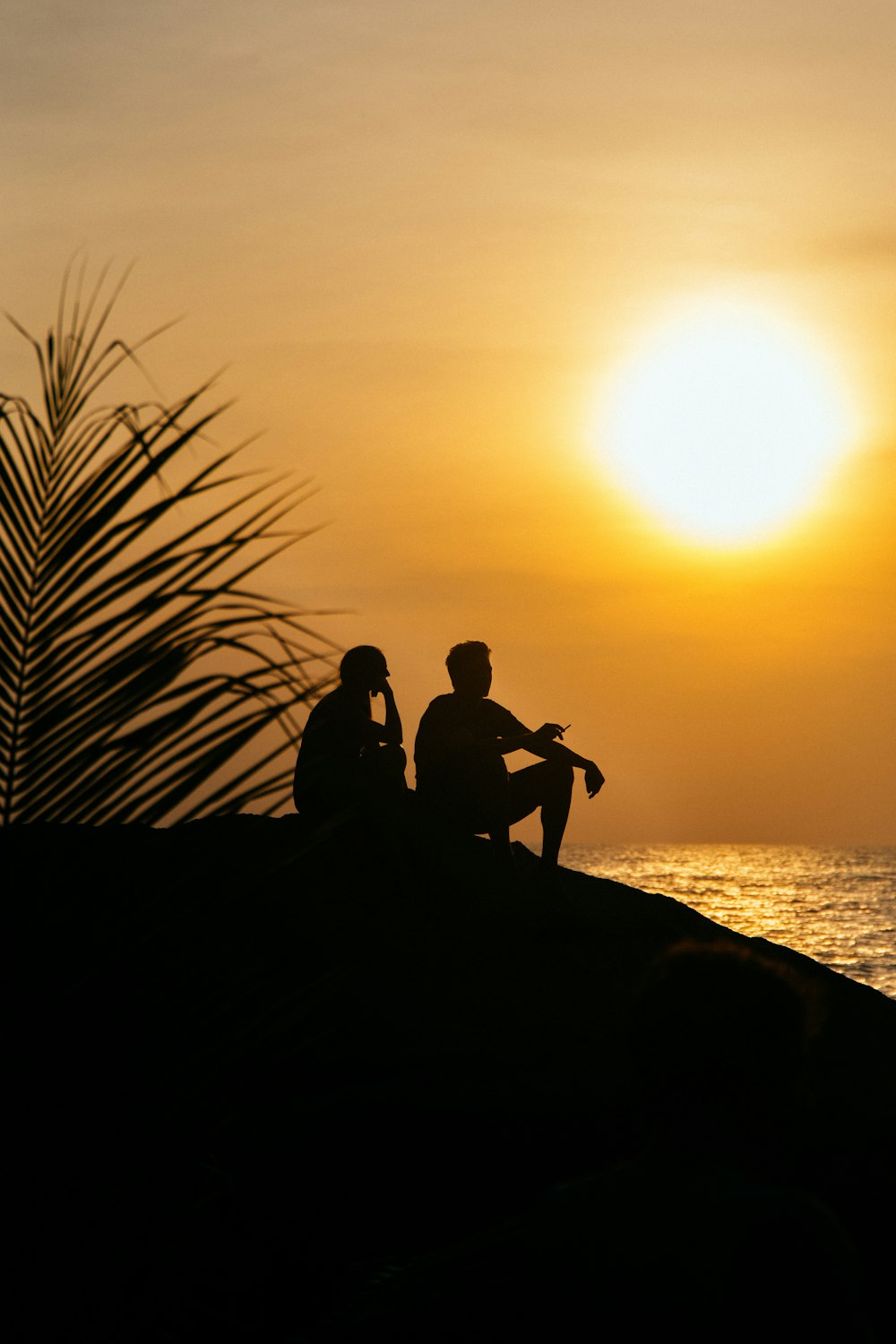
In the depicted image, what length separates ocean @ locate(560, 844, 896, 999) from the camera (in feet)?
194

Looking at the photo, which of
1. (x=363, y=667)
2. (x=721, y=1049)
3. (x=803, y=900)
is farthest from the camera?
(x=803, y=900)

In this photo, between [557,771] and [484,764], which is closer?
[484,764]

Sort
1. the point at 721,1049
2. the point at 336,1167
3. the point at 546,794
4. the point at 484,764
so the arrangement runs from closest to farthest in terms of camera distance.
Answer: the point at 721,1049
the point at 336,1167
the point at 484,764
the point at 546,794

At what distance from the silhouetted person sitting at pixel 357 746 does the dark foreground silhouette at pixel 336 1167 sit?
1767mm

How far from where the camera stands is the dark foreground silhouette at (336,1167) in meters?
1.94

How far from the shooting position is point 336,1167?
19.6 ft

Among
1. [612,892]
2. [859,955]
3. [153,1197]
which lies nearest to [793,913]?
[859,955]

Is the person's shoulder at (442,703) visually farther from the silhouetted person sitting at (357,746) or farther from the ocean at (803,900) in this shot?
the ocean at (803,900)

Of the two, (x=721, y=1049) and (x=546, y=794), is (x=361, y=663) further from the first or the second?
(x=721, y=1049)

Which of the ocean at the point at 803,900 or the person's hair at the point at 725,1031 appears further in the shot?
the ocean at the point at 803,900

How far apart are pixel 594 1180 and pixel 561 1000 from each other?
5.60m

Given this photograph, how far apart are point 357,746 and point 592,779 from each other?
7.38 ft

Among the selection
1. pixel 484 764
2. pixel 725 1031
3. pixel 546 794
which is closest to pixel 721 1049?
pixel 725 1031

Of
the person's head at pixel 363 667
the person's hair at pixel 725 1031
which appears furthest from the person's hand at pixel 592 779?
the person's hair at pixel 725 1031
